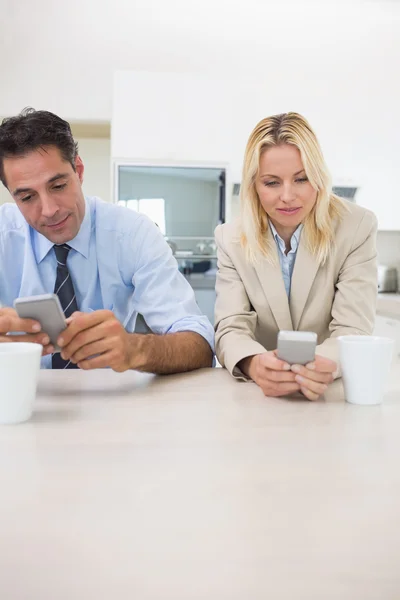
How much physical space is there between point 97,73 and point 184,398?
11.6ft

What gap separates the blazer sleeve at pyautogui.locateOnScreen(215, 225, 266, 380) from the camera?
1184 mm

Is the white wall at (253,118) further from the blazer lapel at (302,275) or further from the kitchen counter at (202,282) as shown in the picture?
the blazer lapel at (302,275)

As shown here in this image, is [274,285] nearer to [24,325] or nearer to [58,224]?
[58,224]

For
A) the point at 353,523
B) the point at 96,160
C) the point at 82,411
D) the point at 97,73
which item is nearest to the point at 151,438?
the point at 82,411

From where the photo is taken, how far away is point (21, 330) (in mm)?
971

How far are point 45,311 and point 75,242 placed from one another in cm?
62

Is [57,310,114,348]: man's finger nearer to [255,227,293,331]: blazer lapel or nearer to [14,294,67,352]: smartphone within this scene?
[14,294,67,352]: smartphone

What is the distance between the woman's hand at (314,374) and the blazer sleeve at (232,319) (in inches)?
7.8

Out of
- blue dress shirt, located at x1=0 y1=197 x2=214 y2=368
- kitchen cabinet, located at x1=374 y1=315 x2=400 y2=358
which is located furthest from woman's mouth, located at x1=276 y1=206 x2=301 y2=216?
kitchen cabinet, located at x1=374 y1=315 x2=400 y2=358

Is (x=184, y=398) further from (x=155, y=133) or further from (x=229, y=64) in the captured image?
(x=229, y=64)

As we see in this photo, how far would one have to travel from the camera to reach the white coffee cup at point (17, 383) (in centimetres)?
82

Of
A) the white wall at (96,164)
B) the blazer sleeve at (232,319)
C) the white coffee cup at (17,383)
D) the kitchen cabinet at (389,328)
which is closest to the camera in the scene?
the white coffee cup at (17,383)

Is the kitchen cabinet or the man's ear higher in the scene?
the man's ear

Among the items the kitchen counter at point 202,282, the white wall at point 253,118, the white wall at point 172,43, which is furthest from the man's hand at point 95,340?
the white wall at point 172,43
